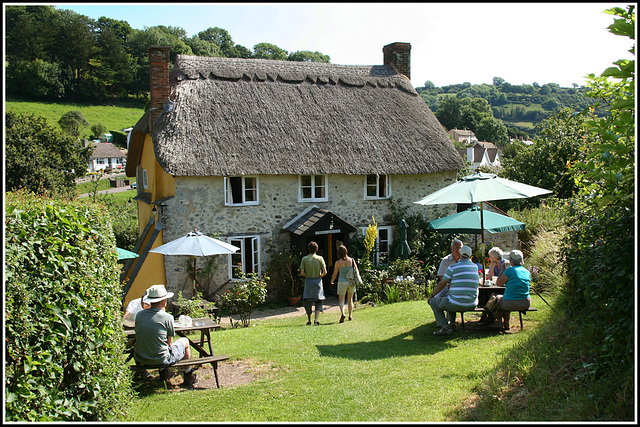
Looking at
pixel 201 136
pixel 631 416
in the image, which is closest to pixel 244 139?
pixel 201 136

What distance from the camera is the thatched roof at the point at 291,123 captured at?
1512cm

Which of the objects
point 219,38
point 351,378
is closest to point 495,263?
point 351,378

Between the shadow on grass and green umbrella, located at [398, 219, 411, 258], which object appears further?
green umbrella, located at [398, 219, 411, 258]

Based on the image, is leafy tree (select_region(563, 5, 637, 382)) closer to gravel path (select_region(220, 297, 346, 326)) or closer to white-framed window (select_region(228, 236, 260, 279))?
gravel path (select_region(220, 297, 346, 326))

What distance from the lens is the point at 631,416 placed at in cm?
397

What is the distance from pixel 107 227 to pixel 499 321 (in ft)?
20.1

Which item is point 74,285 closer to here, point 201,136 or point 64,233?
point 64,233

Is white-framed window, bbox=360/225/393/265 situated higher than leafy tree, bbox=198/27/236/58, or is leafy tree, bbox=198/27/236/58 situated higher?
leafy tree, bbox=198/27/236/58

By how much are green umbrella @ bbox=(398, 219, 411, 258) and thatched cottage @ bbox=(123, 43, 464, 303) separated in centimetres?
86

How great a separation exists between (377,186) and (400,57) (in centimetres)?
710

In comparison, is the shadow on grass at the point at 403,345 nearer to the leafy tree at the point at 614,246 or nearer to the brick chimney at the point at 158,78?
the leafy tree at the point at 614,246

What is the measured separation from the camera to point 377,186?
17.3m

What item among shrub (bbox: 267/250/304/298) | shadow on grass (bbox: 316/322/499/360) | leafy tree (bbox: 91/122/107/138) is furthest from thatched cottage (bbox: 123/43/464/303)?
leafy tree (bbox: 91/122/107/138)

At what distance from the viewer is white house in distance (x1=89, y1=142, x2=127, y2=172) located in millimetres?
62316
